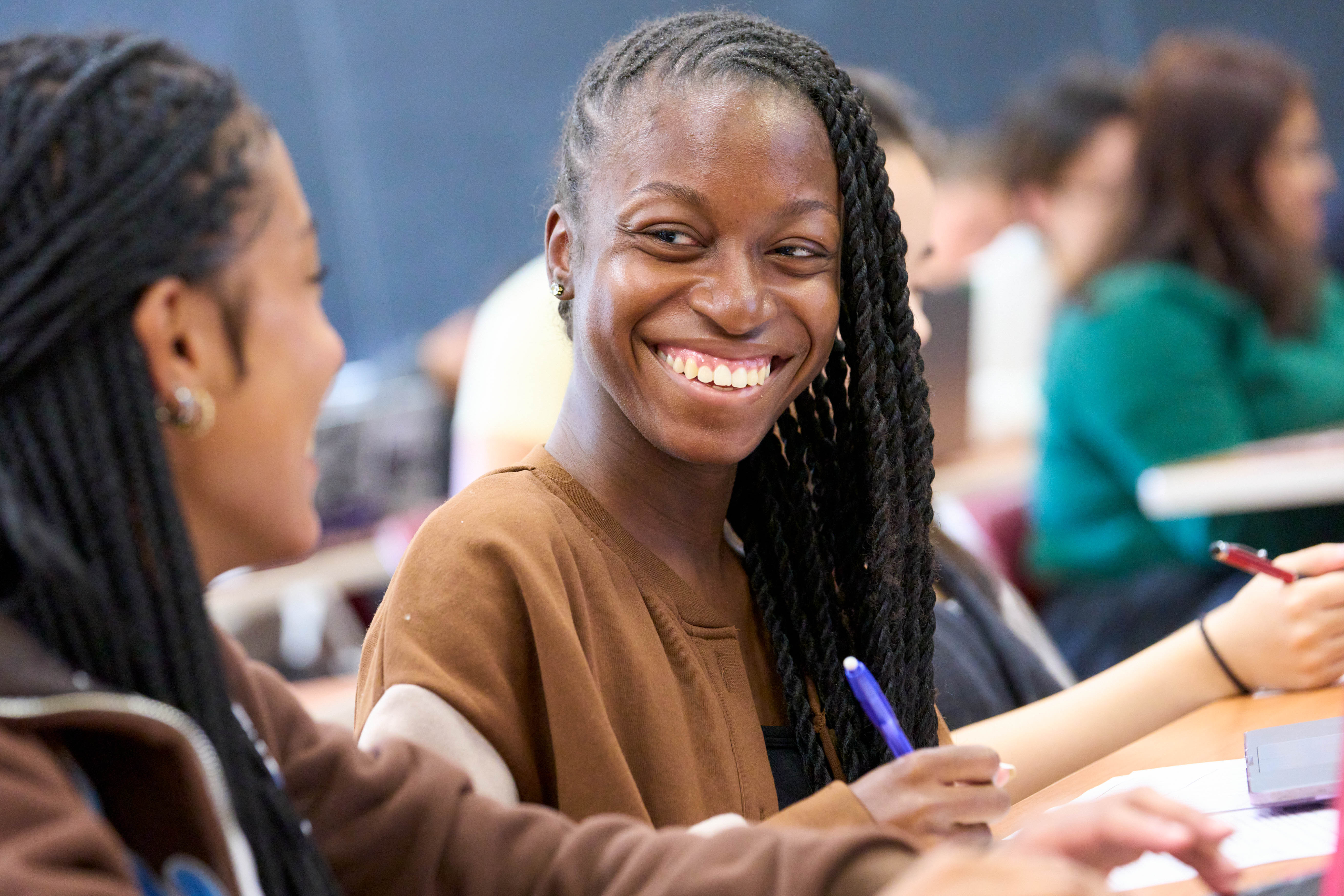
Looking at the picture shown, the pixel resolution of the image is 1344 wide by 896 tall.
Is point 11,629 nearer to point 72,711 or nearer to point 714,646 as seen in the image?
point 72,711

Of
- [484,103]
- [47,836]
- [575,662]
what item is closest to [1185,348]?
[575,662]

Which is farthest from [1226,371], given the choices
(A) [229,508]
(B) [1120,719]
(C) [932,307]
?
(A) [229,508]

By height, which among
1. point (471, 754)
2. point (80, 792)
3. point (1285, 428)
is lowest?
point (1285, 428)

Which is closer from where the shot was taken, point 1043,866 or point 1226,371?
point 1043,866

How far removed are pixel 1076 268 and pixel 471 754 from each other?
247 cm

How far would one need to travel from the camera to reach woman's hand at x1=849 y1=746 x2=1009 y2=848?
34.5 inches

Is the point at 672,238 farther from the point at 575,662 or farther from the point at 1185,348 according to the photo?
the point at 1185,348

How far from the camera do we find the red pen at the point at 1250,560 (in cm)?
134

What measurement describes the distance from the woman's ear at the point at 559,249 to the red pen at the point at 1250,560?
650mm

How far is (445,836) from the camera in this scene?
817 millimetres

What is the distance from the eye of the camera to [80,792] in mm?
651

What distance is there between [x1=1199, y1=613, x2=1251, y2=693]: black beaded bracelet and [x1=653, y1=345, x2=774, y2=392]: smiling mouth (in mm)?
607

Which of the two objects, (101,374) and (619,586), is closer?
(101,374)

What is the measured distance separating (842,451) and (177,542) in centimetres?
65
